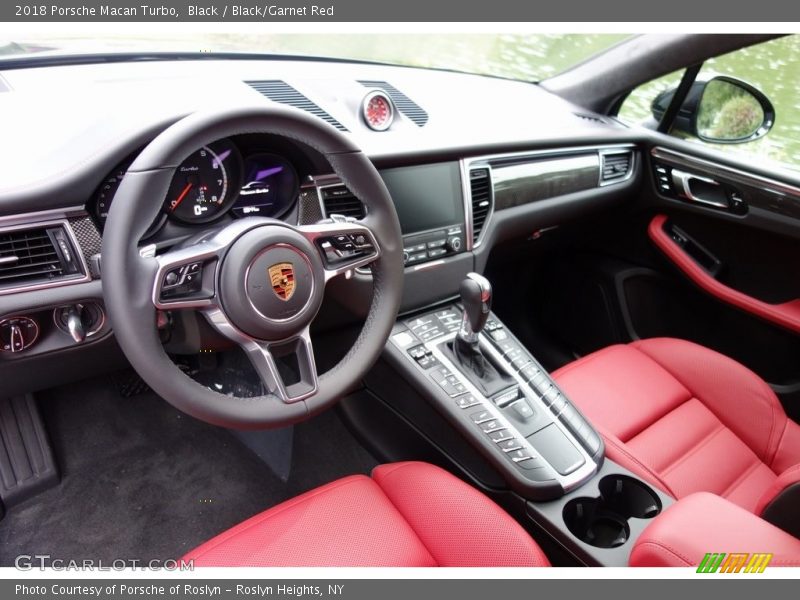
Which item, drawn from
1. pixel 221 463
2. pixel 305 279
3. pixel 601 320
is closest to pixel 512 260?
pixel 601 320

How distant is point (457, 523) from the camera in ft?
3.80

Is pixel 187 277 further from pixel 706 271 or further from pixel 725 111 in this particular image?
pixel 725 111

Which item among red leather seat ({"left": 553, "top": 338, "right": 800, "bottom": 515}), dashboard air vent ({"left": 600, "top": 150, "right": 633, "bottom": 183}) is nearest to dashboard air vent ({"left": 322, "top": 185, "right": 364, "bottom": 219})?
red leather seat ({"left": 553, "top": 338, "right": 800, "bottom": 515})

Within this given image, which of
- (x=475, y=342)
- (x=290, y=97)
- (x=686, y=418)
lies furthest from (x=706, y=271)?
(x=290, y=97)

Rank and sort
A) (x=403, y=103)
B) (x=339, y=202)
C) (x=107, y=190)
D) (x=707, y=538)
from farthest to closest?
1. (x=403, y=103)
2. (x=339, y=202)
3. (x=107, y=190)
4. (x=707, y=538)

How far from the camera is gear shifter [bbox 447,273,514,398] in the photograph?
4.66 ft

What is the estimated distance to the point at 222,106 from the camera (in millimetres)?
943

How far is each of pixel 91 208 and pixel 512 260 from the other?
5.16 feet

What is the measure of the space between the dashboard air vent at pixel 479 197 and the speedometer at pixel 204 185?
2.34 ft

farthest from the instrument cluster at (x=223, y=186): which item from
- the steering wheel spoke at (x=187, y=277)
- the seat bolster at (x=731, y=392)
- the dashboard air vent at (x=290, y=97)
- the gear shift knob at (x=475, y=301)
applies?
the seat bolster at (x=731, y=392)

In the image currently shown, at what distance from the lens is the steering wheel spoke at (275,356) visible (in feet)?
3.35

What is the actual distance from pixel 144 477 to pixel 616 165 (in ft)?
5.92

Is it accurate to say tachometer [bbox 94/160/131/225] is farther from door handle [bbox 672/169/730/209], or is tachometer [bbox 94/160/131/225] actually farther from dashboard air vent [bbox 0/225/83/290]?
door handle [bbox 672/169/730/209]

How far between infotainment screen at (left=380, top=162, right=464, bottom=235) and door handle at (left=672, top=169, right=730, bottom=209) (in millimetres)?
932
